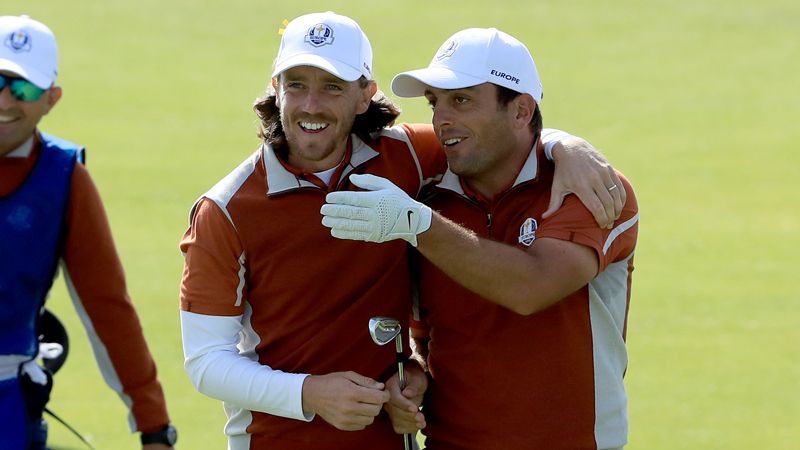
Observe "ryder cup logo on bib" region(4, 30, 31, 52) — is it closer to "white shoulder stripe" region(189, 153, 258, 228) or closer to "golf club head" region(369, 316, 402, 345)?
"white shoulder stripe" region(189, 153, 258, 228)

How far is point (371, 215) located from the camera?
423cm

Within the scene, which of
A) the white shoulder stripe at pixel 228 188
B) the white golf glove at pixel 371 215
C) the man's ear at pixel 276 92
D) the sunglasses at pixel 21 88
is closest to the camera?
the white golf glove at pixel 371 215

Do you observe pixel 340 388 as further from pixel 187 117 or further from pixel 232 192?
pixel 187 117

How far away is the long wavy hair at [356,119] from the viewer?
4.83 metres

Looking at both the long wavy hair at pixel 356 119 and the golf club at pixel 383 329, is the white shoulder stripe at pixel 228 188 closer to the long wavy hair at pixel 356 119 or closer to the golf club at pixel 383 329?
the long wavy hair at pixel 356 119

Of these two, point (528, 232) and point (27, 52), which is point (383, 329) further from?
point (27, 52)

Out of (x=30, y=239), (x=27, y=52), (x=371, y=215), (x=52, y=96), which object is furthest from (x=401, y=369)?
(x=27, y=52)

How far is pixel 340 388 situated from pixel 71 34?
52.7ft

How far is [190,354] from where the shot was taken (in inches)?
182

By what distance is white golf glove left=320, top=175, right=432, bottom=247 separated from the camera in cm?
424

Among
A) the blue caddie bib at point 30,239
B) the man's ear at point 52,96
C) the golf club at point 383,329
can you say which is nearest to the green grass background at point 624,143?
the blue caddie bib at point 30,239

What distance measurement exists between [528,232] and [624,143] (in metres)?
10.8

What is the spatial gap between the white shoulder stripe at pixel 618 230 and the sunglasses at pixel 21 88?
6.46 feet

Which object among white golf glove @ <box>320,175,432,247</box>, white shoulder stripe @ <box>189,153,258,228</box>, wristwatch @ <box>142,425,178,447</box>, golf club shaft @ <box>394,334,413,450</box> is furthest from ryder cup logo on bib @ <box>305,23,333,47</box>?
wristwatch @ <box>142,425,178,447</box>
